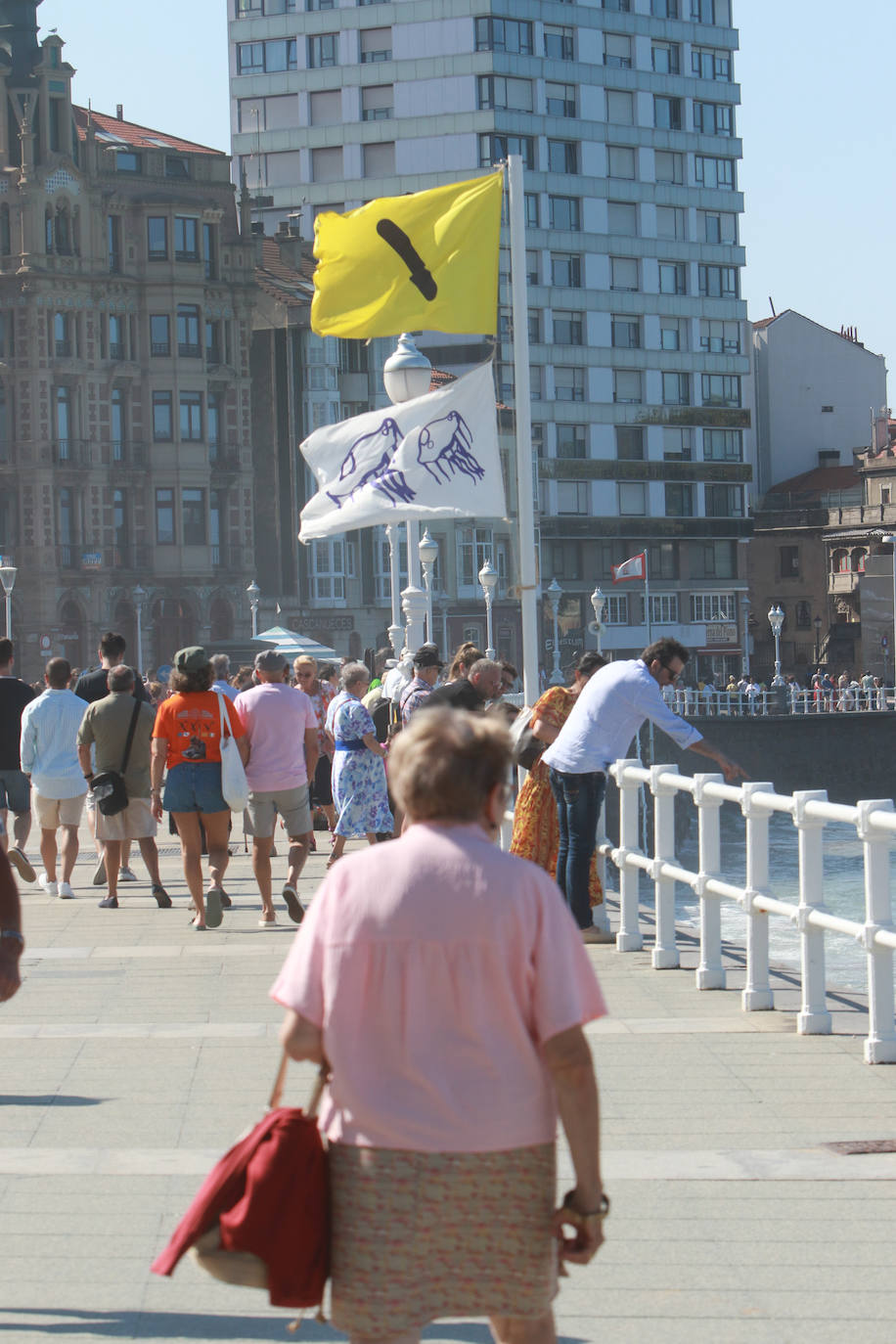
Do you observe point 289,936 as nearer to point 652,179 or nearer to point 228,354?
point 228,354

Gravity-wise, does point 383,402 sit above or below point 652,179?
below

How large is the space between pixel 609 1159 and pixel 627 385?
288 ft

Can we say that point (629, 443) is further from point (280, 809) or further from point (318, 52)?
point (280, 809)

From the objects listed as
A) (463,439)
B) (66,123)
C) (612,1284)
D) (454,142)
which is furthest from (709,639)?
(612,1284)

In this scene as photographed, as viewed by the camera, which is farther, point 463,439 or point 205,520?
point 205,520

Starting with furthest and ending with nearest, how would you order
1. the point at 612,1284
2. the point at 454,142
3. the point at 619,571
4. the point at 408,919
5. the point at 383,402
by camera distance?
the point at 454,142
the point at 383,402
the point at 619,571
the point at 612,1284
the point at 408,919

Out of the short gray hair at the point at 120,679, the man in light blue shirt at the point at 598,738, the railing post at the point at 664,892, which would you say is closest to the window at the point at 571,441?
the short gray hair at the point at 120,679

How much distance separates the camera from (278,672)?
13.0 meters

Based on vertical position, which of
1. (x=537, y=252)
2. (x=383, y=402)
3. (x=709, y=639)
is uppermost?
(x=537, y=252)

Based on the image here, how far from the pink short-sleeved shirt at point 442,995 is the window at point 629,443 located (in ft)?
292

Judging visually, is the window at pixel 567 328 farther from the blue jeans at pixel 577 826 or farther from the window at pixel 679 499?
the blue jeans at pixel 577 826

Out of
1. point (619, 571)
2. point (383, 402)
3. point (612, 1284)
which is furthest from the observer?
point (383, 402)

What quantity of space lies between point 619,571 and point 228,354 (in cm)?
1598

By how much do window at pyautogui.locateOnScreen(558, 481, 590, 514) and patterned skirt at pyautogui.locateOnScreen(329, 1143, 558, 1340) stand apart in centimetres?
8658
